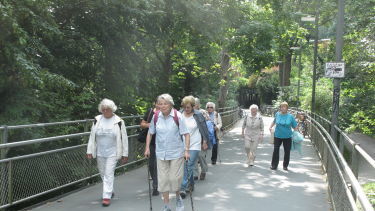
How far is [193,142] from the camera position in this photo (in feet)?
26.9

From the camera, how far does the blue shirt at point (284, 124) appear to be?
36.7 ft

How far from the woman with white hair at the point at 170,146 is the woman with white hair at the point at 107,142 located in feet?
3.53

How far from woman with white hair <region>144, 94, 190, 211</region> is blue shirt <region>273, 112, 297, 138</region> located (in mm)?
5138

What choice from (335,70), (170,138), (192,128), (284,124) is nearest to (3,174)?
(170,138)

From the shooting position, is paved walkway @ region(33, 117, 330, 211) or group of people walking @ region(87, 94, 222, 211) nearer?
group of people walking @ region(87, 94, 222, 211)

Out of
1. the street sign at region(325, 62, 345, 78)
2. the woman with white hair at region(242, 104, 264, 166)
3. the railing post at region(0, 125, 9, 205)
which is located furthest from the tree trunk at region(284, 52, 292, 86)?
the railing post at region(0, 125, 9, 205)

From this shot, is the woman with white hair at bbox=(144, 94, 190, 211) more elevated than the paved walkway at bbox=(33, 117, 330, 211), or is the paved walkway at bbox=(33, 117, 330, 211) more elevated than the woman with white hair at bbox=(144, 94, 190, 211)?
the woman with white hair at bbox=(144, 94, 190, 211)

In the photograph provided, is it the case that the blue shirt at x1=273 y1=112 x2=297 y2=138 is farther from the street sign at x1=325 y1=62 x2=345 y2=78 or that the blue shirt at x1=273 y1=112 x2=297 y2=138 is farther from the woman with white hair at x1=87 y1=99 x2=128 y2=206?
the woman with white hair at x1=87 y1=99 x2=128 y2=206

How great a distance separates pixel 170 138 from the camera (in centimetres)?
649

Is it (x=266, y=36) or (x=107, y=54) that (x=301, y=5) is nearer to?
(x=266, y=36)

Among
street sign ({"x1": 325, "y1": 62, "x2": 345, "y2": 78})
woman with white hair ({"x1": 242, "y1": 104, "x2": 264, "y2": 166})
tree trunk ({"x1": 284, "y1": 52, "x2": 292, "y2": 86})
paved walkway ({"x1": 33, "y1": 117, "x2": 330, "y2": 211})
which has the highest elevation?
tree trunk ({"x1": 284, "y1": 52, "x2": 292, "y2": 86})

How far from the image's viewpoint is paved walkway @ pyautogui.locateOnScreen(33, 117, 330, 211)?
289 inches

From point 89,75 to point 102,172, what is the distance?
18.2 feet

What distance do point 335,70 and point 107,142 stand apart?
769cm
